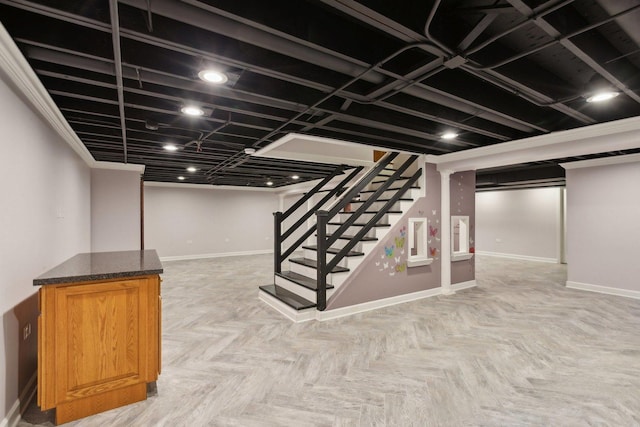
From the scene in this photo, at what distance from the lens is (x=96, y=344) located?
206 centimetres

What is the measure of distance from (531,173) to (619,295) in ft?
9.55

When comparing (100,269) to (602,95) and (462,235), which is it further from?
(462,235)

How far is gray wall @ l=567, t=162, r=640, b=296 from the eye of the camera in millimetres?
5031

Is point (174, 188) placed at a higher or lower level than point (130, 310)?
higher

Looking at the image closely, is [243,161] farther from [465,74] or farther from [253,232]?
[253,232]

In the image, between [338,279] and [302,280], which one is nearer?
[338,279]

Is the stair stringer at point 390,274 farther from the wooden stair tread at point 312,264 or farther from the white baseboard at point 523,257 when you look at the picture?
the white baseboard at point 523,257

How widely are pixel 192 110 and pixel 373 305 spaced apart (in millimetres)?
3408

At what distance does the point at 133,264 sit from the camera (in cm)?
240

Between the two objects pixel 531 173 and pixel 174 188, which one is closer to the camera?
pixel 531 173

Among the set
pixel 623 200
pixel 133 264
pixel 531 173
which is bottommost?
pixel 133 264

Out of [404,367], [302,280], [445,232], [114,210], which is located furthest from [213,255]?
A: [404,367]

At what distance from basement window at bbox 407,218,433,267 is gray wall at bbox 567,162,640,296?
300 cm

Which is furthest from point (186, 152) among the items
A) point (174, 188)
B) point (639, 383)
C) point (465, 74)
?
point (639, 383)
